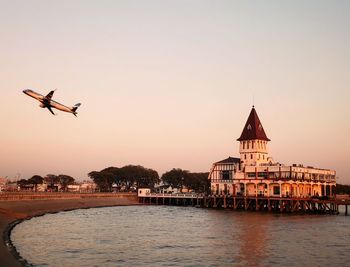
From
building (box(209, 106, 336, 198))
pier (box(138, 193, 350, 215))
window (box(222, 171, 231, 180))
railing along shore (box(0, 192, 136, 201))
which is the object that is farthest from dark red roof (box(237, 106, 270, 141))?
railing along shore (box(0, 192, 136, 201))

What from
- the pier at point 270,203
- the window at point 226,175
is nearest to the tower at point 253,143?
the window at point 226,175

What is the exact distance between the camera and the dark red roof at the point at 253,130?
117 m

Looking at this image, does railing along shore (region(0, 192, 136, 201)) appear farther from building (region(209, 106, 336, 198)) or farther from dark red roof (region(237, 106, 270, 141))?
dark red roof (region(237, 106, 270, 141))

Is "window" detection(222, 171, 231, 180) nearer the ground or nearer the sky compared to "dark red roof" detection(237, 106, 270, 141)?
nearer the ground

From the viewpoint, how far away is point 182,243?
A: 2053 inches

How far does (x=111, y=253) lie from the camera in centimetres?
4444

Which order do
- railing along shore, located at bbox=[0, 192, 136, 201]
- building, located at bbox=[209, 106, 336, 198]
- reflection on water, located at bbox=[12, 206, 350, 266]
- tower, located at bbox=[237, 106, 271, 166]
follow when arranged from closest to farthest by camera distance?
reflection on water, located at bbox=[12, 206, 350, 266] < railing along shore, located at bbox=[0, 192, 136, 201] < building, located at bbox=[209, 106, 336, 198] < tower, located at bbox=[237, 106, 271, 166]

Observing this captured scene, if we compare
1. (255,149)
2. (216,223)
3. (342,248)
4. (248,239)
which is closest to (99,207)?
(255,149)

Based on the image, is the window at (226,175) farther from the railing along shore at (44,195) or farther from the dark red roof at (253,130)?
the railing along shore at (44,195)

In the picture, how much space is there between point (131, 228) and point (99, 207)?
55030mm

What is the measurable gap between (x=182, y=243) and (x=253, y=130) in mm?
69266

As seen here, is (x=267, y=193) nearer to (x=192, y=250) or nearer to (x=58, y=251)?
(x=192, y=250)

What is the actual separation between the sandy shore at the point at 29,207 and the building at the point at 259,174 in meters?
31.5

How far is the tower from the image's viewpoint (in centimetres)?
11512
